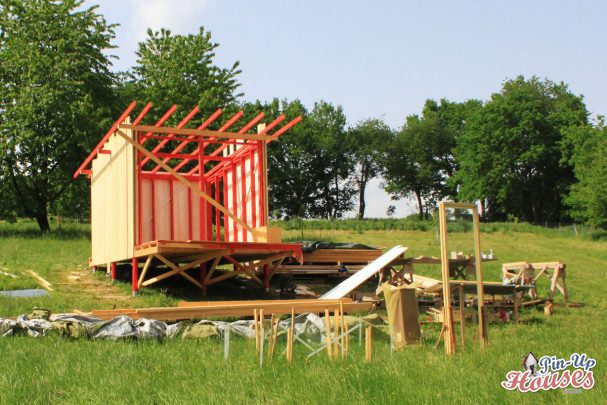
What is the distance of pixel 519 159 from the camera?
61188mm

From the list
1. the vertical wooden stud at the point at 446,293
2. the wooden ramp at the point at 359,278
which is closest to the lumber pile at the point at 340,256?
the wooden ramp at the point at 359,278

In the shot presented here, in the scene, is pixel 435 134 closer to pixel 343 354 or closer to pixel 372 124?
pixel 372 124

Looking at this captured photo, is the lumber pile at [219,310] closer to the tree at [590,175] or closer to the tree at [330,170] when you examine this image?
the tree at [590,175]

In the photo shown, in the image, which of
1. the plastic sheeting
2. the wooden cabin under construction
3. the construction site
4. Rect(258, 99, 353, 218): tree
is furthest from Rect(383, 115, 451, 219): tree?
the plastic sheeting

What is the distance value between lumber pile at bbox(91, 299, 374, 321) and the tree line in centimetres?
1755

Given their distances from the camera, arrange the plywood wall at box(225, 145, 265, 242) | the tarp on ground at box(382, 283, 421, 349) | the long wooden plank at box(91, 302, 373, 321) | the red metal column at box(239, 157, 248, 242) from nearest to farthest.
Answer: the tarp on ground at box(382, 283, 421, 349), the long wooden plank at box(91, 302, 373, 321), the plywood wall at box(225, 145, 265, 242), the red metal column at box(239, 157, 248, 242)

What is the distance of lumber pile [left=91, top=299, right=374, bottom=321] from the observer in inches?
509

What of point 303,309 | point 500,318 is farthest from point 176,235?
point 500,318

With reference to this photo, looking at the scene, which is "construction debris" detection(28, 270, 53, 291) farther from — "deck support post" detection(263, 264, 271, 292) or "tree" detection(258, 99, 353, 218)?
"tree" detection(258, 99, 353, 218)

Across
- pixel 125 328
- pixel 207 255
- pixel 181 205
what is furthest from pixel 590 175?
pixel 125 328

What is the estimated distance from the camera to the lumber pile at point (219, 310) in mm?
12938

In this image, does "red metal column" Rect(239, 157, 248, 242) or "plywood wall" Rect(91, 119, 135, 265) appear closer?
"plywood wall" Rect(91, 119, 135, 265)

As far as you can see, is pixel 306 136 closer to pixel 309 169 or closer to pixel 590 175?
pixel 309 169

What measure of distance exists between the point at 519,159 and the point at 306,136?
1844 cm
